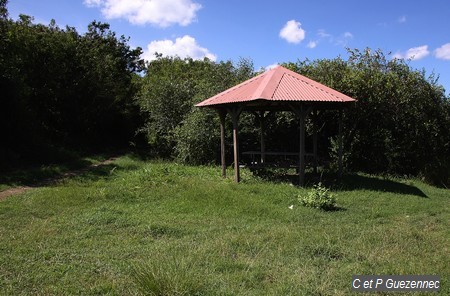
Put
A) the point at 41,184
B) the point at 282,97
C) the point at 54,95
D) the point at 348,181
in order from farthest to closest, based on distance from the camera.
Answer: the point at 54,95 < the point at 348,181 < the point at 41,184 < the point at 282,97

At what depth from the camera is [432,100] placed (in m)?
15.7

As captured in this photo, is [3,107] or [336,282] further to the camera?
[3,107]

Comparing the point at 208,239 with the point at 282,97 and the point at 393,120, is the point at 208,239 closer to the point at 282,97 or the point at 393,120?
the point at 282,97

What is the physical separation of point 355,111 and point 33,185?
12.0m

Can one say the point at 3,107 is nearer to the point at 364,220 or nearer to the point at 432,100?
the point at 364,220

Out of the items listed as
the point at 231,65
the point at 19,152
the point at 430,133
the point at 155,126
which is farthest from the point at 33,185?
the point at 430,133

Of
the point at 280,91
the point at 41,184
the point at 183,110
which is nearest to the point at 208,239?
the point at 280,91

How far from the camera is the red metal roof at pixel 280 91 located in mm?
11242

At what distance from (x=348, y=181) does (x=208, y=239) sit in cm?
777

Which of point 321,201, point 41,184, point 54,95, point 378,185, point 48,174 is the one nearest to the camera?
point 321,201

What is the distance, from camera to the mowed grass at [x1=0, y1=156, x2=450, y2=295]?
4.48m

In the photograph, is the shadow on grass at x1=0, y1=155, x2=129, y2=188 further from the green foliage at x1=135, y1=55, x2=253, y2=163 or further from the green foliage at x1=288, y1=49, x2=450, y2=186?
the green foliage at x1=288, y1=49, x2=450, y2=186

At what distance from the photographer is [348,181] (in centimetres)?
1282

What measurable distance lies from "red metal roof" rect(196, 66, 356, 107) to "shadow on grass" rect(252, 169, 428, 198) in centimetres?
265
